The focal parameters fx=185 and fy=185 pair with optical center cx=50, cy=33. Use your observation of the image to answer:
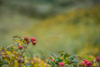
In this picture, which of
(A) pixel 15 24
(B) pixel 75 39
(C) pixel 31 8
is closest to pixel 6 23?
(A) pixel 15 24

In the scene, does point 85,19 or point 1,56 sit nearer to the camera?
point 1,56

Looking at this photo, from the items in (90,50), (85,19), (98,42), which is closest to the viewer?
(90,50)

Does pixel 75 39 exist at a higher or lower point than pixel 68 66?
higher

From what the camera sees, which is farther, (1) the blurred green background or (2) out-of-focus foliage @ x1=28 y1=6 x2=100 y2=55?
(1) the blurred green background

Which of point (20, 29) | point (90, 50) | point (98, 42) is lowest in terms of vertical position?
point (90, 50)

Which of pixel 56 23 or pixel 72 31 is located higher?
pixel 56 23

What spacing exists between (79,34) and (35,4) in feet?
6.74

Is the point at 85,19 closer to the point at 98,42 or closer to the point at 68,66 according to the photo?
the point at 98,42

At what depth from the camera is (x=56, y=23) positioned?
4941mm

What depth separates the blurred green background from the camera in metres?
4.00

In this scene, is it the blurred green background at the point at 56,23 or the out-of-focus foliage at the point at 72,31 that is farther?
the blurred green background at the point at 56,23

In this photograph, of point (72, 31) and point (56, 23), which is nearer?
point (72, 31)

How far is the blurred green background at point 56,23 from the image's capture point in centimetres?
400

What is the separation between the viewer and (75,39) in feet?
14.0
